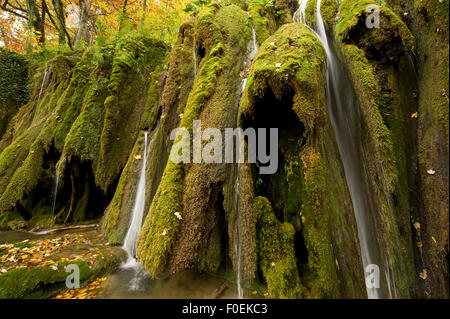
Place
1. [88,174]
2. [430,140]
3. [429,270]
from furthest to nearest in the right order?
[88,174] < [430,140] < [429,270]

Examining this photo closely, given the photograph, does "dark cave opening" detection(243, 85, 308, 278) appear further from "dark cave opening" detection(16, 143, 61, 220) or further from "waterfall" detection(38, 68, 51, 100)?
"waterfall" detection(38, 68, 51, 100)

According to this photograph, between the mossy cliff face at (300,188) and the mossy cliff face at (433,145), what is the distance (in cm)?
95

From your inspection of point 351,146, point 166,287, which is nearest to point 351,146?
point 351,146

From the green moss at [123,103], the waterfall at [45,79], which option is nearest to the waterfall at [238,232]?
the green moss at [123,103]

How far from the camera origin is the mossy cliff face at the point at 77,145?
648cm

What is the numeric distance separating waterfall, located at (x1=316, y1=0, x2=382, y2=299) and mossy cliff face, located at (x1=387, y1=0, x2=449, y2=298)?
64 cm

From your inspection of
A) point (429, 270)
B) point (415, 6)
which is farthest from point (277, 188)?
point (415, 6)

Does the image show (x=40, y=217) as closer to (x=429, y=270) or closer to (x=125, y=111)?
(x=125, y=111)

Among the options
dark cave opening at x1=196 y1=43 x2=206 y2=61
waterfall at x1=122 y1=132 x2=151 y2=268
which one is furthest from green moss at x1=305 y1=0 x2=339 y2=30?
waterfall at x1=122 y1=132 x2=151 y2=268

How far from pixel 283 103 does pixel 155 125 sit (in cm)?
421

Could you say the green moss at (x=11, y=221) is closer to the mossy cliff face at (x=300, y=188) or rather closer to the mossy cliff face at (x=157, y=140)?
the mossy cliff face at (x=157, y=140)

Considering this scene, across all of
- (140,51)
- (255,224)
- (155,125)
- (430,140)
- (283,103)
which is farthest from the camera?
(140,51)

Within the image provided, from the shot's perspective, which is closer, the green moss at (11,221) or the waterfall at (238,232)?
the waterfall at (238,232)

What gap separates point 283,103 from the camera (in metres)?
3.58
